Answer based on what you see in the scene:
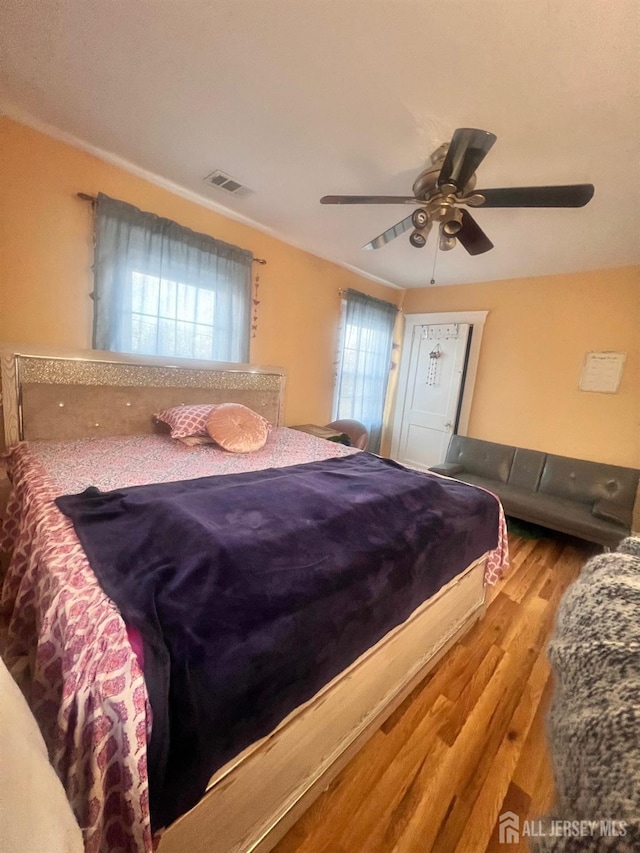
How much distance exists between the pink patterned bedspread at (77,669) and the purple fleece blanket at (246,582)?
0.04 metres

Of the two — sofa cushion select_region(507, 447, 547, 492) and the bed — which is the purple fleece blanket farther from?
sofa cushion select_region(507, 447, 547, 492)

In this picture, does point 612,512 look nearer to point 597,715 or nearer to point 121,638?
point 597,715

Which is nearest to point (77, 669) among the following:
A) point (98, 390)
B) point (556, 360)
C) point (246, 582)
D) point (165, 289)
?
point (246, 582)

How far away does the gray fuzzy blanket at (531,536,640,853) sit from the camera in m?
0.25

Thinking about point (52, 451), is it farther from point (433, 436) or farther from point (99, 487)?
point (433, 436)

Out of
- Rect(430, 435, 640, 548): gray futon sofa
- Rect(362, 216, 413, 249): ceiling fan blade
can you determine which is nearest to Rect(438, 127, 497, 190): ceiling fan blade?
Rect(362, 216, 413, 249): ceiling fan blade

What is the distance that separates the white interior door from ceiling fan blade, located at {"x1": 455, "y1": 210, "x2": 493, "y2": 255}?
2102 mm

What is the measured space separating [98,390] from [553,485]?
402 cm

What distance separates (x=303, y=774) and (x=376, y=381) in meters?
3.99

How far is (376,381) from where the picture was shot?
4570 mm

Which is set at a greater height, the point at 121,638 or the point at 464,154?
the point at 464,154

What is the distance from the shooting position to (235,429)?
2.33 metres

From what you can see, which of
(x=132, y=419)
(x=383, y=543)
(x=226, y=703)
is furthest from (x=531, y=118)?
(x=132, y=419)

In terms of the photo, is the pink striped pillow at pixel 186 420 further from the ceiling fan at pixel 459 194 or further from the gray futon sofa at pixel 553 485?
the gray futon sofa at pixel 553 485
